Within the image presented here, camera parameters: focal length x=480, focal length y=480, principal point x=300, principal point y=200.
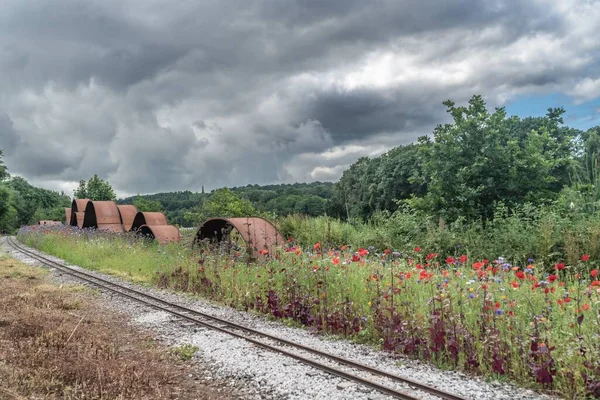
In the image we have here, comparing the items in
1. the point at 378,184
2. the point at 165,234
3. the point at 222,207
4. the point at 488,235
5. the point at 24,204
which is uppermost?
the point at 24,204

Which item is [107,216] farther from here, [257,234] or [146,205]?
[146,205]

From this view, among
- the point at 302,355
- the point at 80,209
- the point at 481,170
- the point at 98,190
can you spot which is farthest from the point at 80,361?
the point at 98,190

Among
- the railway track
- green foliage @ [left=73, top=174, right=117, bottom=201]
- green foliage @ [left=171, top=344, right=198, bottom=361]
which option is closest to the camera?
the railway track

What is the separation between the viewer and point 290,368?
6043 mm

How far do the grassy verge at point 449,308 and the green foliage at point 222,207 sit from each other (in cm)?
1530

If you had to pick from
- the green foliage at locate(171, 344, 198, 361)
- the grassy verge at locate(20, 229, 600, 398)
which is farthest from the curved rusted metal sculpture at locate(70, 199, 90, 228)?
the green foliage at locate(171, 344, 198, 361)

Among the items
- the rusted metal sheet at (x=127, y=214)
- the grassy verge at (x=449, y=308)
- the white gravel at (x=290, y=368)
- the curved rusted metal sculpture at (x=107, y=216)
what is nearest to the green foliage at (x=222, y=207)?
the rusted metal sheet at (x=127, y=214)

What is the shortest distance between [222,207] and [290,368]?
22724 millimetres

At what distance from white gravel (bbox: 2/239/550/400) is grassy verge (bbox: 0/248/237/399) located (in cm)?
43

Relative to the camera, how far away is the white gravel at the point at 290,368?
5227 mm

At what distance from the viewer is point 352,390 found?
528 cm

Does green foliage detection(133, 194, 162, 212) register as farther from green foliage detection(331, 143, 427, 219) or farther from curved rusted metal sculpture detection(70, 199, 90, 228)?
curved rusted metal sculpture detection(70, 199, 90, 228)

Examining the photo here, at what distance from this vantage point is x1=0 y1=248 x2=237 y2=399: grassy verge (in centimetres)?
495

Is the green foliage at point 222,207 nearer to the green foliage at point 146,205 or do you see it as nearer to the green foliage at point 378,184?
the green foliage at point 378,184
